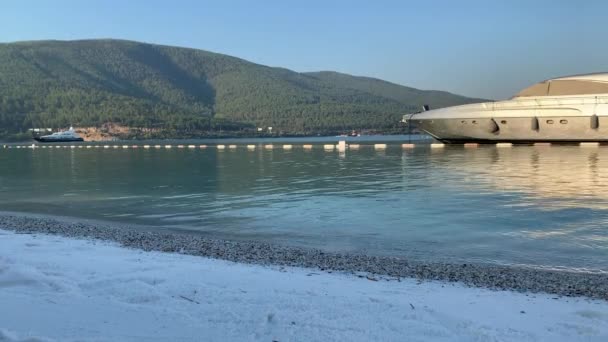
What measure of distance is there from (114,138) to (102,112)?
1667 centimetres

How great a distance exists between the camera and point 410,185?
Answer: 21.4 meters

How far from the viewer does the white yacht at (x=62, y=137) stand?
150875mm

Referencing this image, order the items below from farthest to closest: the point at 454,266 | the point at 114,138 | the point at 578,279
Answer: the point at 114,138 → the point at 454,266 → the point at 578,279

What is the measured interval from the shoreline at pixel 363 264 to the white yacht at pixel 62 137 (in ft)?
507

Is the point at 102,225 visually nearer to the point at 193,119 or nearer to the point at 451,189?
the point at 451,189

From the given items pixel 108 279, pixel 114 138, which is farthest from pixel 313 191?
pixel 114 138

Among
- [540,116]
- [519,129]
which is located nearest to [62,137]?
[519,129]

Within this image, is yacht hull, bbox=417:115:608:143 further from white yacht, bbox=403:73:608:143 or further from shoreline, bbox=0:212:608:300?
shoreline, bbox=0:212:608:300

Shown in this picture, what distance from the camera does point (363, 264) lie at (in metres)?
7.85

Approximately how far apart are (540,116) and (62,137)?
448ft

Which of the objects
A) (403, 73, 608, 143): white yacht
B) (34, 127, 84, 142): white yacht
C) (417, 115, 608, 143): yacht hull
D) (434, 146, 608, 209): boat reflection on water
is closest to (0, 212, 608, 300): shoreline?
(434, 146, 608, 209): boat reflection on water

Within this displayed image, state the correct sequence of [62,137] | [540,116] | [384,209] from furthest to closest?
[62,137]
[540,116]
[384,209]

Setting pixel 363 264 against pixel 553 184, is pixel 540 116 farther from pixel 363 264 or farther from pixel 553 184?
pixel 363 264

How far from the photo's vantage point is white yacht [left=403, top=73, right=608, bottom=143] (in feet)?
185
